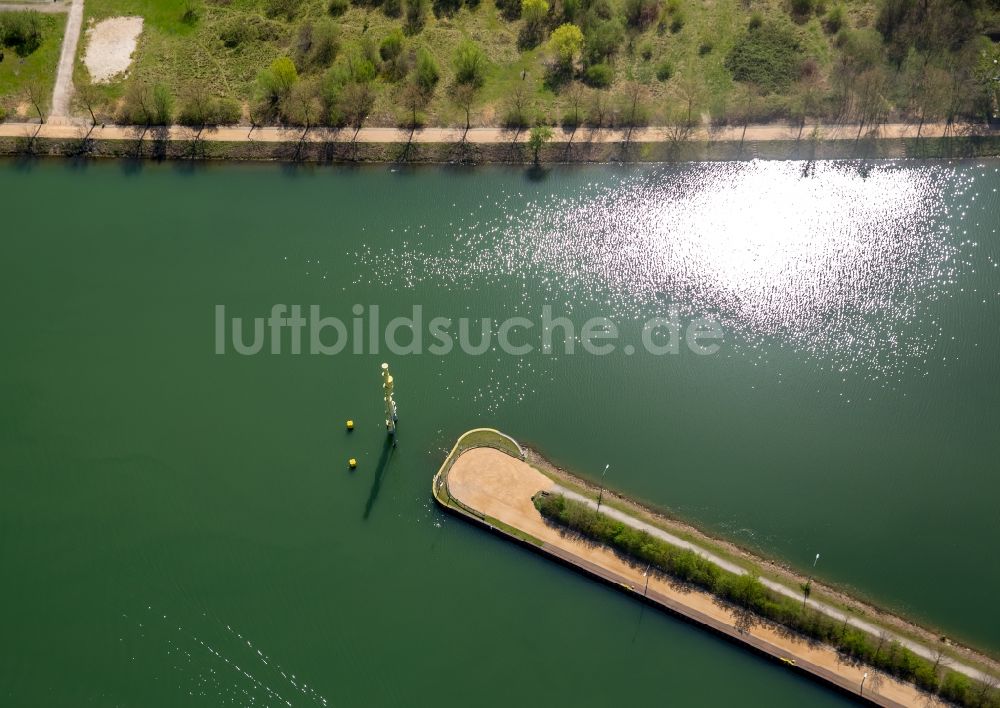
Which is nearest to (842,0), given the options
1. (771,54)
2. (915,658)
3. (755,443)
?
(771,54)

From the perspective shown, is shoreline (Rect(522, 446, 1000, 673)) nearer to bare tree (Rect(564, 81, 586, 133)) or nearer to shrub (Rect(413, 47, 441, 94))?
bare tree (Rect(564, 81, 586, 133))

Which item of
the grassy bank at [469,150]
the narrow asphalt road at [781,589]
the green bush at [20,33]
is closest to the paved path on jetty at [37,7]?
the green bush at [20,33]

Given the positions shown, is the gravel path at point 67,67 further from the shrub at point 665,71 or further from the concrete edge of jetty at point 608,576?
the shrub at point 665,71

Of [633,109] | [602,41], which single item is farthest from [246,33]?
[633,109]

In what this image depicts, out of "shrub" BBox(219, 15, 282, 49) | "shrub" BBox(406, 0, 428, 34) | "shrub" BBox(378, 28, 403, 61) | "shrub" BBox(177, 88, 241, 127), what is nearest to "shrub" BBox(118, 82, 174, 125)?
"shrub" BBox(177, 88, 241, 127)

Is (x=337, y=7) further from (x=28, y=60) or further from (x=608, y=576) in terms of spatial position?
(x=608, y=576)
